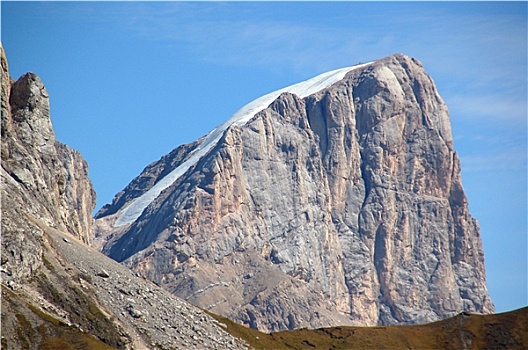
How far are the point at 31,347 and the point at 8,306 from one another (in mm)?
7608

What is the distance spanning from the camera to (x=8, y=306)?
630 feet

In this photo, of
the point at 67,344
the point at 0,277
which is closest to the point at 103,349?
the point at 67,344

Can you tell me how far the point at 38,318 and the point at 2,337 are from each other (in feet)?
31.6

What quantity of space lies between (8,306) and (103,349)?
1542cm

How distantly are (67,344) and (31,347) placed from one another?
19.2ft

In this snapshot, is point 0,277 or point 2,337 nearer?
point 2,337

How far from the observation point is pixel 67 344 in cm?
19225

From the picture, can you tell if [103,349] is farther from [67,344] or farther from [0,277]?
[0,277]

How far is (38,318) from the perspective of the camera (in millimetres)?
193875

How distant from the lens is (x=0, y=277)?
652 ft

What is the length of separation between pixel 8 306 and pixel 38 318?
194 inches

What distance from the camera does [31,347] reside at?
18875 centimetres

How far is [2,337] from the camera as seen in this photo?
18512 cm

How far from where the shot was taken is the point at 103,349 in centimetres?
19425
